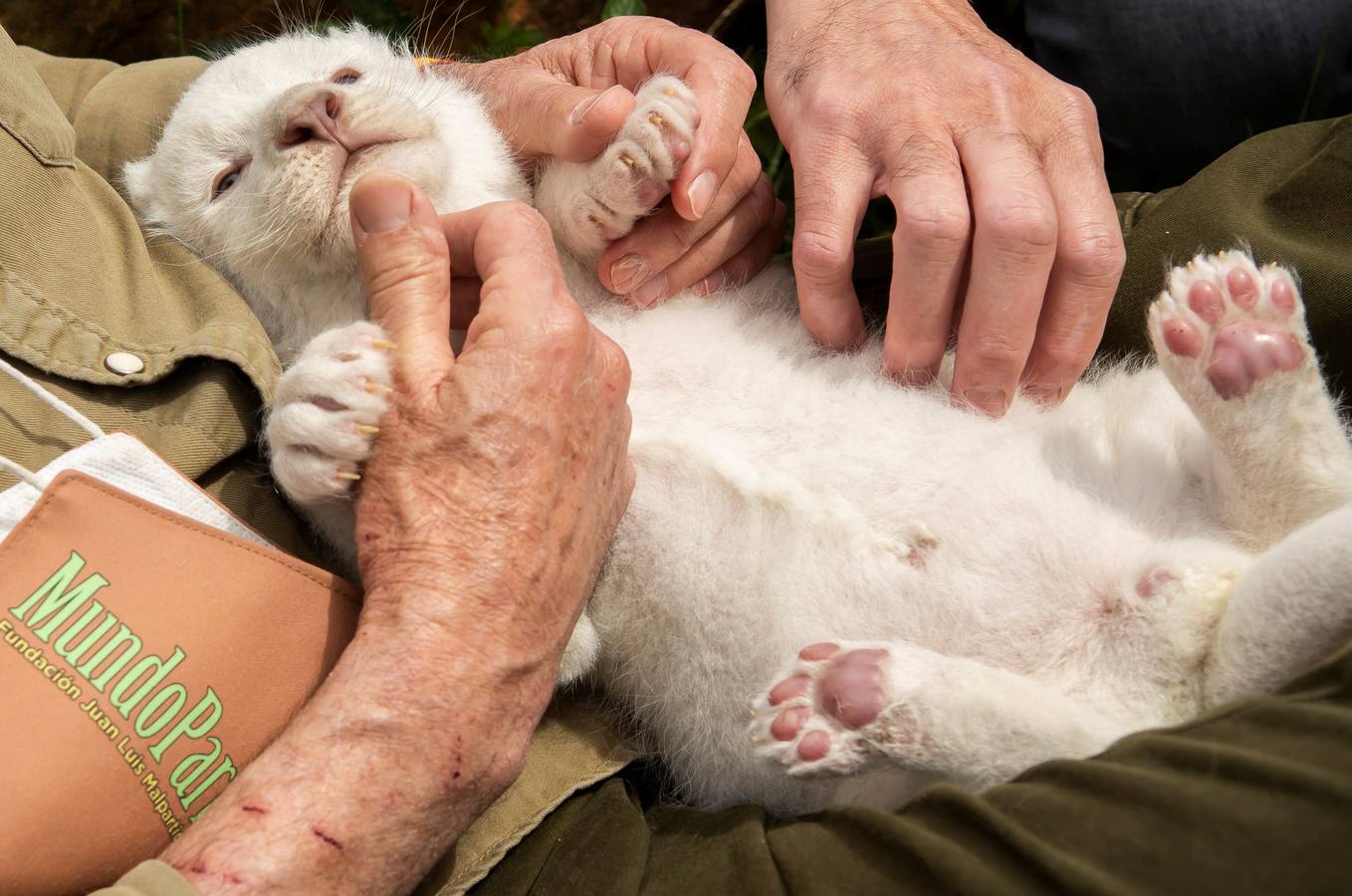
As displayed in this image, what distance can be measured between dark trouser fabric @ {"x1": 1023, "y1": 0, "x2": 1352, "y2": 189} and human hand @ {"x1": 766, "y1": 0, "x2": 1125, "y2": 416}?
931 mm

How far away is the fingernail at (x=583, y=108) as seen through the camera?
1898 millimetres

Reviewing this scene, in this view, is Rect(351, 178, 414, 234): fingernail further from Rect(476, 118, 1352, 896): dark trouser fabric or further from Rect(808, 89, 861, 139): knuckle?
Rect(476, 118, 1352, 896): dark trouser fabric

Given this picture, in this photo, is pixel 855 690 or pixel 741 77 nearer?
pixel 855 690

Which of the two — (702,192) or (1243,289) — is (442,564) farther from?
(1243,289)

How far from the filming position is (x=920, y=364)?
5.96 ft

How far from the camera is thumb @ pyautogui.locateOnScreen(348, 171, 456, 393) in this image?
1519 mm

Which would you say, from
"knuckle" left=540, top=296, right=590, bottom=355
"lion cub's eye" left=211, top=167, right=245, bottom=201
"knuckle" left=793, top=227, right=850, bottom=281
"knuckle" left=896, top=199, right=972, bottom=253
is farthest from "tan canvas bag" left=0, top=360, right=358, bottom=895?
"knuckle" left=896, top=199, right=972, bottom=253

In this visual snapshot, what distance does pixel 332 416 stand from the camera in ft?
4.70

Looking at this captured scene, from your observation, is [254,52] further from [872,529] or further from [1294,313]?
[1294,313]

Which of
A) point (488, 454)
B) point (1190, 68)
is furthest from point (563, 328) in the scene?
point (1190, 68)

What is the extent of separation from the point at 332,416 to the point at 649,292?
2.72 ft

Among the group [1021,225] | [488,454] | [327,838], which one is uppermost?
[1021,225]

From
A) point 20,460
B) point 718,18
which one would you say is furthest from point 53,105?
point 718,18

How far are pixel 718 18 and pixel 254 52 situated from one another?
2012 millimetres
